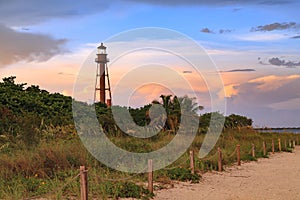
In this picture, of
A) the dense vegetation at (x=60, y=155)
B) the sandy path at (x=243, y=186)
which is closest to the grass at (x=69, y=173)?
the dense vegetation at (x=60, y=155)

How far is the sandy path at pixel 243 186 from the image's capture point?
1337 cm

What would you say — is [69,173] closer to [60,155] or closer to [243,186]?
[60,155]

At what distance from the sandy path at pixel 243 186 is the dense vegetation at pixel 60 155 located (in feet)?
2.24

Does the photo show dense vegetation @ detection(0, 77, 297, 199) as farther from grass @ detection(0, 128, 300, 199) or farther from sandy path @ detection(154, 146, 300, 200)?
sandy path @ detection(154, 146, 300, 200)

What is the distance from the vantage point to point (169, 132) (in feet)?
88.9

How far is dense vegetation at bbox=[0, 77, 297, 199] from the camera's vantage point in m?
12.6

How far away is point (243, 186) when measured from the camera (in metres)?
15.5

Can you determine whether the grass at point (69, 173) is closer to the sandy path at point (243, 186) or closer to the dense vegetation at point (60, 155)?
the dense vegetation at point (60, 155)

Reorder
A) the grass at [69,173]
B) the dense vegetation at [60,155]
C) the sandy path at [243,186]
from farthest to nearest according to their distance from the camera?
the sandy path at [243,186] → the dense vegetation at [60,155] → the grass at [69,173]

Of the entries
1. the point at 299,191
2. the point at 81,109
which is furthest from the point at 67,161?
the point at 81,109

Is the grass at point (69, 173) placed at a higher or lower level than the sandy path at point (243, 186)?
higher

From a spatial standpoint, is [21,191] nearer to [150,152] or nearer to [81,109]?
[150,152]

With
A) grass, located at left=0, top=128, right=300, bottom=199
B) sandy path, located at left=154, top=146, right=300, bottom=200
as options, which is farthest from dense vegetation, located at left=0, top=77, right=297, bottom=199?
sandy path, located at left=154, top=146, right=300, bottom=200

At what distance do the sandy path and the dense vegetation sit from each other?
0.68m
